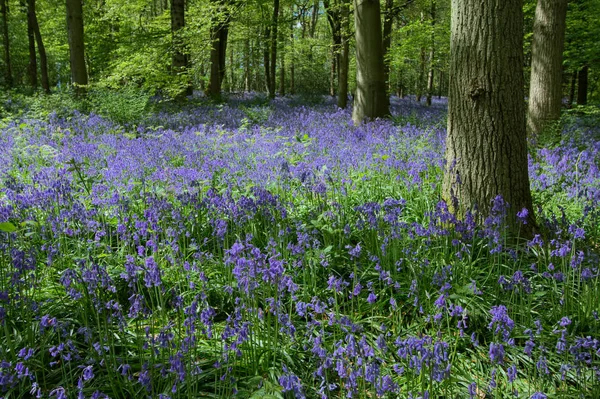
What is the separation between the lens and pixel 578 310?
111 inches

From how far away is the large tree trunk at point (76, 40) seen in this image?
458 inches

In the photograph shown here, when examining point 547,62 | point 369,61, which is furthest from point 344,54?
point 547,62

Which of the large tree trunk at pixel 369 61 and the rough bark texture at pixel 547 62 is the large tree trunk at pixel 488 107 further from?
the large tree trunk at pixel 369 61

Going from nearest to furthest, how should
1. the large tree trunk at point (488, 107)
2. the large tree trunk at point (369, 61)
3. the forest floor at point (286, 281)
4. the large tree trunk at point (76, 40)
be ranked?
the forest floor at point (286, 281) < the large tree trunk at point (488, 107) < the large tree trunk at point (369, 61) < the large tree trunk at point (76, 40)

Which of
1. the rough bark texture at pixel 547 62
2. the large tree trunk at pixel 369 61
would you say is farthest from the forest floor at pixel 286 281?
the large tree trunk at pixel 369 61

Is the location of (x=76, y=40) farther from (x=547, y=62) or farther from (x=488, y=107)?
(x=488, y=107)

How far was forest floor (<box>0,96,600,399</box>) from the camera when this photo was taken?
7.11 ft

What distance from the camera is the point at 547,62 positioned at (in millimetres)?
7934

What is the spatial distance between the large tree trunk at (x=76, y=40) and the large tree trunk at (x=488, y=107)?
1059 cm

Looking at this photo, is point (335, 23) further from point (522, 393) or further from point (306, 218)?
point (522, 393)

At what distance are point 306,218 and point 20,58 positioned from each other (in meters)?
31.2

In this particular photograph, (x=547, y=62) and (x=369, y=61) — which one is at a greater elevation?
(x=369, y=61)

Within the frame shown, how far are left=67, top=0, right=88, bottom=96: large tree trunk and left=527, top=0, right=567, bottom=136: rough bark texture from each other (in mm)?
10528

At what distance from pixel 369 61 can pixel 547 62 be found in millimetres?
3535
